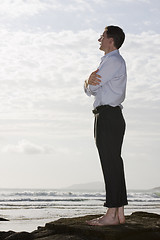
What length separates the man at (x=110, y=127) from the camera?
5.41m

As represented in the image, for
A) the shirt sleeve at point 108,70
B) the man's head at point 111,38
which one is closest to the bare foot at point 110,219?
the shirt sleeve at point 108,70

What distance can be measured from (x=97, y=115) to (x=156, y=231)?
1.66m

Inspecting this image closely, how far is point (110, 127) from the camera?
5.43 meters

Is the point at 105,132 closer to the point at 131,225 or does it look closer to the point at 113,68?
the point at 113,68

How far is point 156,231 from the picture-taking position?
5.46 metres

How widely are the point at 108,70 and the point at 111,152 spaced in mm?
1035

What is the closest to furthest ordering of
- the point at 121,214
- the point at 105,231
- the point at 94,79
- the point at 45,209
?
the point at 105,231, the point at 94,79, the point at 121,214, the point at 45,209

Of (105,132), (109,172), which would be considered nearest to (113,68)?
(105,132)

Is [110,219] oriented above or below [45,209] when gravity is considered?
below

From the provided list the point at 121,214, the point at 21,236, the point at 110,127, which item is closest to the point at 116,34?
the point at 110,127

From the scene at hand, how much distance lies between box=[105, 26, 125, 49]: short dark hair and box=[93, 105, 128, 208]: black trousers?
0.90 meters

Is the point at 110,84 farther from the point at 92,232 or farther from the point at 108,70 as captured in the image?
the point at 92,232

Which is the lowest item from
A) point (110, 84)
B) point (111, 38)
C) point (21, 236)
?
point (21, 236)

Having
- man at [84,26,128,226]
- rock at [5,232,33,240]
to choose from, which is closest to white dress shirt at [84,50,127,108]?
man at [84,26,128,226]
